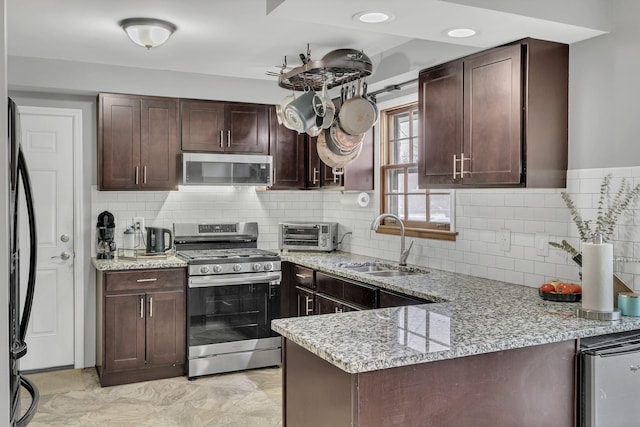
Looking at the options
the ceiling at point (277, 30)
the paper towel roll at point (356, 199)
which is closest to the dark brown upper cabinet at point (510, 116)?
the ceiling at point (277, 30)

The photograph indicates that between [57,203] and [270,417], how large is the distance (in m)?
2.56

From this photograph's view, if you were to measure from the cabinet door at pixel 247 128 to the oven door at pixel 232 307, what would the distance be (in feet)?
3.82

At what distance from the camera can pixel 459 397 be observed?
2.08 meters

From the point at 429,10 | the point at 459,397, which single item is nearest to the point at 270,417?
the point at 459,397

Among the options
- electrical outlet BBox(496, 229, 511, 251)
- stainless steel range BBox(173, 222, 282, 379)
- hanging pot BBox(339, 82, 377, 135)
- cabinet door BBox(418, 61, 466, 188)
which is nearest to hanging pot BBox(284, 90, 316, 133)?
hanging pot BBox(339, 82, 377, 135)

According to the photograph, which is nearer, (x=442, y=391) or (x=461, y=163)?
(x=442, y=391)

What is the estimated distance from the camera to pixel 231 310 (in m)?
4.62

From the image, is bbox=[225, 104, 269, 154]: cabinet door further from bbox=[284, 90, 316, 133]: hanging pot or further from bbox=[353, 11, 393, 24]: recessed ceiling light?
bbox=[353, 11, 393, 24]: recessed ceiling light

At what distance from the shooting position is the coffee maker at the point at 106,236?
15.3 ft

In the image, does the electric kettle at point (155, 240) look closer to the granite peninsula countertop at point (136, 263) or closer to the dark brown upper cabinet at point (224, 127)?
the granite peninsula countertop at point (136, 263)

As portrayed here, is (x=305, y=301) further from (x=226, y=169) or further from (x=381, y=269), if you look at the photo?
(x=226, y=169)

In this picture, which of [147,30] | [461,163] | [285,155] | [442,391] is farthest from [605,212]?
[285,155]

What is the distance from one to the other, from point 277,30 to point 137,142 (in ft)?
5.62

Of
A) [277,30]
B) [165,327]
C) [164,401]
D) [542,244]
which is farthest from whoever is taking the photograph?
[165,327]
